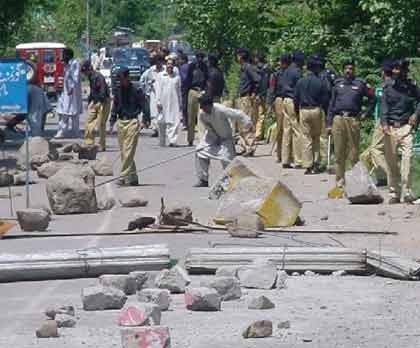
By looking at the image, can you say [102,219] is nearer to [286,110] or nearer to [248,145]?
[286,110]

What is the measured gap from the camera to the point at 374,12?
2536 centimetres

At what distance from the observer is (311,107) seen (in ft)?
75.9

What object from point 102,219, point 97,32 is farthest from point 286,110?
point 97,32

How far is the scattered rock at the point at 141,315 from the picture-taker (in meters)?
9.88

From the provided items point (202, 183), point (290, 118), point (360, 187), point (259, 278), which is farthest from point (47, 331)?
point (290, 118)

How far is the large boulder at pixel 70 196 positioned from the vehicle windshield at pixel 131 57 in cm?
Answer: 3625

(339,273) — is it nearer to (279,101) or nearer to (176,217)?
(176,217)

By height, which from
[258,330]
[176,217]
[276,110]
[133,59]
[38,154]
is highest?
[258,330]

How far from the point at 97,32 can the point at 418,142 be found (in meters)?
74.4

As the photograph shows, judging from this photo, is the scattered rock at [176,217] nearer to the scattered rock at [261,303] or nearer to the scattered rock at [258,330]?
the scattered rock at [261,303]

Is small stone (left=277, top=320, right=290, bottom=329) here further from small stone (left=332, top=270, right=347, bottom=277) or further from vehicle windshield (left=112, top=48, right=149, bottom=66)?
vehicle windshield (left=112, top=48, right=149, bottom=66)

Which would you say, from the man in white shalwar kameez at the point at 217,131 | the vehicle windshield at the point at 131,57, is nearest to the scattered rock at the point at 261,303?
the man in white shalwar kameez at the point at 217,131

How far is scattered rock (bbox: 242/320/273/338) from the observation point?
978 cm

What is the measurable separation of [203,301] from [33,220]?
5.37 metres
